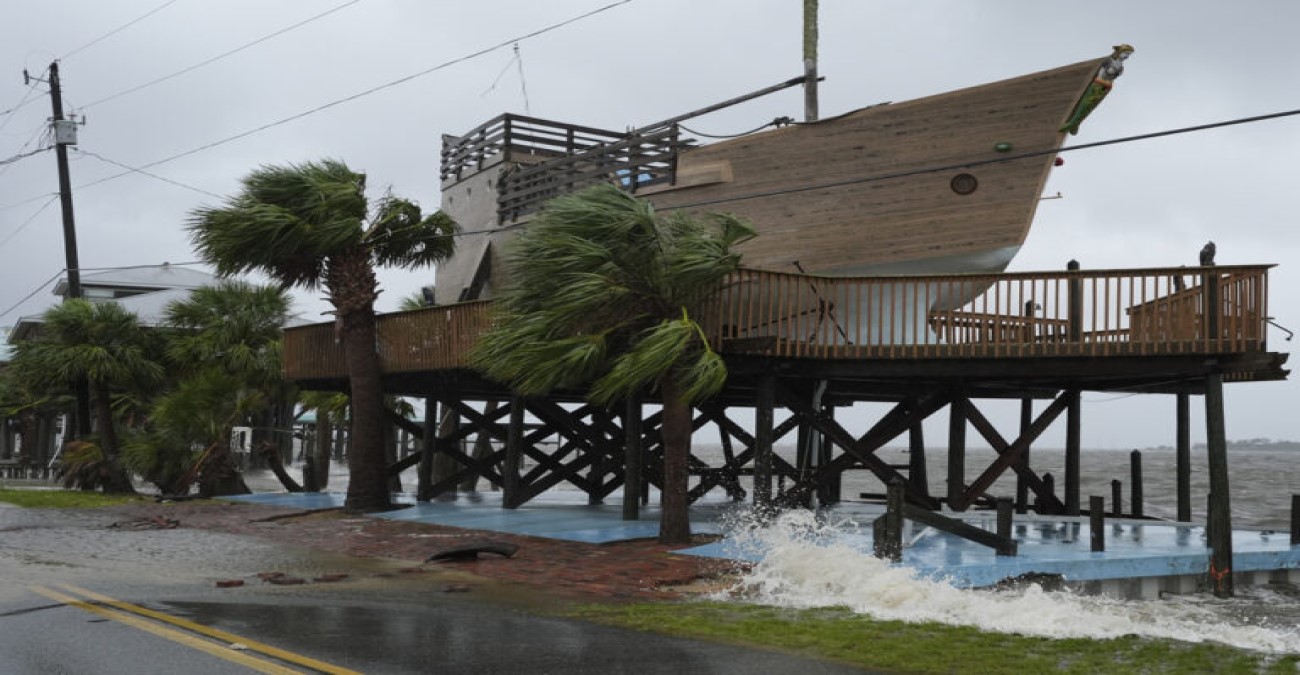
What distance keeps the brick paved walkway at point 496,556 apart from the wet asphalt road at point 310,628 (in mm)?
1025

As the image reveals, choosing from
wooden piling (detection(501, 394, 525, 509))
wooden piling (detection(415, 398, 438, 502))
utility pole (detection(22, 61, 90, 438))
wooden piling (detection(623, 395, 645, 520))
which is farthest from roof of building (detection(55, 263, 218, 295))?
wooden piling (detection(623, 395, 645, 520))

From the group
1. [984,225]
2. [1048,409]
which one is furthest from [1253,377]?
[984,225]

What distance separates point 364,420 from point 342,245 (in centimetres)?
374

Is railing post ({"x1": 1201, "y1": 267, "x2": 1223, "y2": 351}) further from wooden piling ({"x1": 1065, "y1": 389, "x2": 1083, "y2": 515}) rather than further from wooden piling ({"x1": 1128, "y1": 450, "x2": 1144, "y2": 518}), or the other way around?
wooden piling ({"x1": 1128, "y1": 450, "x2": 1144, "y2": 518})

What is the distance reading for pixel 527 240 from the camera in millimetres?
17703

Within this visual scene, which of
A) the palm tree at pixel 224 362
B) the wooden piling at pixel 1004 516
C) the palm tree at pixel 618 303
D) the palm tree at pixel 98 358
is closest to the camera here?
the wooden piling at pixel 1004 516

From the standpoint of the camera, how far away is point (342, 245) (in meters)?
24.0

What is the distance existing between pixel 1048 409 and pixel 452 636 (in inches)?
621


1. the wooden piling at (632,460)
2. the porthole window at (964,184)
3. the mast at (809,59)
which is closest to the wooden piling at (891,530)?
the wooden piling at (632,460)

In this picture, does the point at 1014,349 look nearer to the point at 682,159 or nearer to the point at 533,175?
the point at 682,159

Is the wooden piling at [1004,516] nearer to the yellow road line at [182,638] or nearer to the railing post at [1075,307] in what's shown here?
the railing post at [1075,307]

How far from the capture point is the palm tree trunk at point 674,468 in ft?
56.7

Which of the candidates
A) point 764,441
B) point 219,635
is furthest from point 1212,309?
point 219,635

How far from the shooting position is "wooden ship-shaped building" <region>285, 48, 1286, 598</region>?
681 inches
